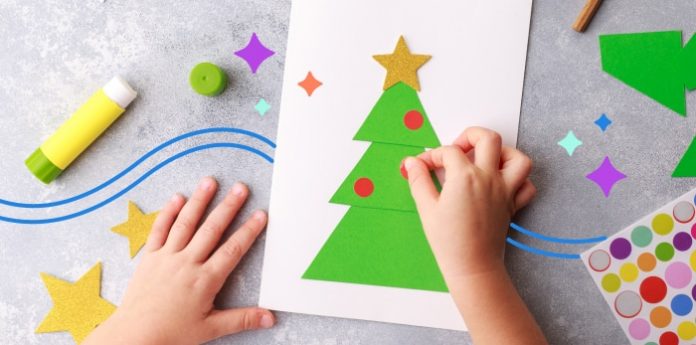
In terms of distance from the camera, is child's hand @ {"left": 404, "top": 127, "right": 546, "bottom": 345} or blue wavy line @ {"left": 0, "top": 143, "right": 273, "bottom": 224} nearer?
child's hand @ {"left": 404, "top": 127, "right": 546, "bottom": 345}

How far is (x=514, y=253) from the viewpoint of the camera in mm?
851

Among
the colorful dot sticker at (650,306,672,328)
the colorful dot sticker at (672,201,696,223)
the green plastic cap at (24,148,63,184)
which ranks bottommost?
the colorful dot sticker at (650,306,672,328)

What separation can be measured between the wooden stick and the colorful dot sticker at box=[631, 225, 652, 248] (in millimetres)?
287

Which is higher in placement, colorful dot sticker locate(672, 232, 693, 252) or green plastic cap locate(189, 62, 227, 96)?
green plastic cap locate(189, 62, 227, 96)

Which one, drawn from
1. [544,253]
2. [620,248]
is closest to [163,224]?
[544,253]

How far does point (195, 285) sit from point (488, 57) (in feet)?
1.66

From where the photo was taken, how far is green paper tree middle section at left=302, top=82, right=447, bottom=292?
2.77 feet

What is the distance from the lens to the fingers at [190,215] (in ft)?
2.77

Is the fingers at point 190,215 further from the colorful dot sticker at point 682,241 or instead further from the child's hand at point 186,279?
the colorful dot sticker at point 682,241

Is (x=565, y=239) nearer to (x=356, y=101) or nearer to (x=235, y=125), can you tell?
(x=356, y=101)

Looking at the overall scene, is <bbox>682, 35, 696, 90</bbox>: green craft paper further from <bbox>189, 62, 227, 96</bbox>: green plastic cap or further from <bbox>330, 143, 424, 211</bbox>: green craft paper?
<bbox>189, 62, 227, 96</bbox>: green plastic cap

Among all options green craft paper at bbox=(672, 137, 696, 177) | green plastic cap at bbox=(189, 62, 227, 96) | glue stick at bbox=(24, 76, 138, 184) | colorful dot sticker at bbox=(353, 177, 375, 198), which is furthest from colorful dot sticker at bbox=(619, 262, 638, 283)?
glue stick at bbox=(24, 76, 138, 184)

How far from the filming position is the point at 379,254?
0.85m

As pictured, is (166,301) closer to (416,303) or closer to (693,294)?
(416,303)
